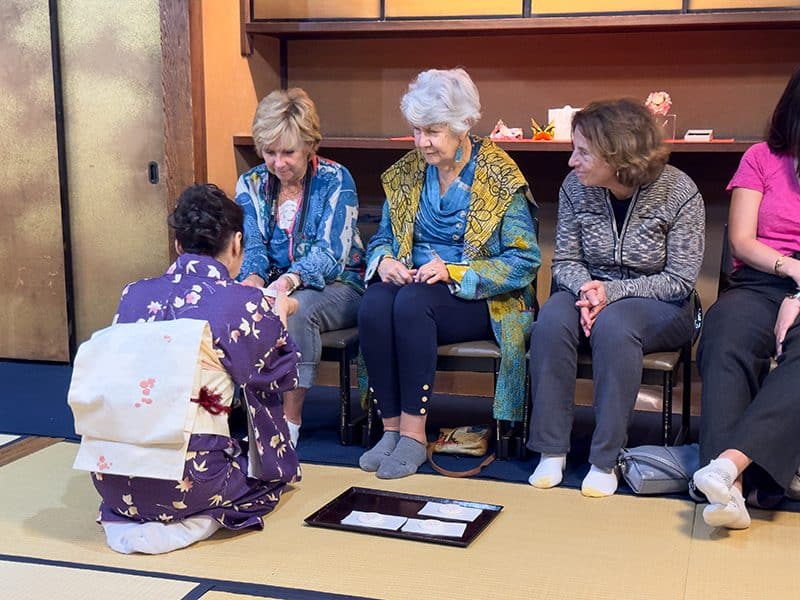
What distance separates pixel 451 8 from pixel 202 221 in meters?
1.67

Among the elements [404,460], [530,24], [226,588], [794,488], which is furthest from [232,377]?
[530,24]

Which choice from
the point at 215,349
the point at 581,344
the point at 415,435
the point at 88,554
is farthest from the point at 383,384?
the point at 88,554

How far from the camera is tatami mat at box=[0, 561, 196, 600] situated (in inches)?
83.7

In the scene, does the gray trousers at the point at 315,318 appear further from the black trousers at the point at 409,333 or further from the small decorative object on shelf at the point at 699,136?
the small decorative object on shelf at the point at 699,136

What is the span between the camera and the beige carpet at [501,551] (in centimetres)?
218

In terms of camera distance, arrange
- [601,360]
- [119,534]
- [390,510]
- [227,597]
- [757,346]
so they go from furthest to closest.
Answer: [601,360] < [757,346] < [390,510] < [119,534] < [227,597]

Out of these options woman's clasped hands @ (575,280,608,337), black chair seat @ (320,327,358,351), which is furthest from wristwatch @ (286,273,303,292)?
woman's clasped hands @ (575,280,608,337)

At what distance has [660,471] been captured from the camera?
2.76 meters

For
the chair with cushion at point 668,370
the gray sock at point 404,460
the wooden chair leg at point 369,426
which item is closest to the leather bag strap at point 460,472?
the gray sock at point 404,460

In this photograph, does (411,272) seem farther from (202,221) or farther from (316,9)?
(316,9)

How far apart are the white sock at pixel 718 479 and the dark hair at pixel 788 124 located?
951 millimetres

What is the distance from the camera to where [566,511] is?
8.71 ft

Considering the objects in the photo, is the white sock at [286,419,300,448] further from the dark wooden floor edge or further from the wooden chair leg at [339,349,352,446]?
the dark wooden floor edge

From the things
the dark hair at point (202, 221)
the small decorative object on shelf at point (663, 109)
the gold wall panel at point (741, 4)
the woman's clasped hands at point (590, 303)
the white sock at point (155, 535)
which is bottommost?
the white sock at point (155, 535)
